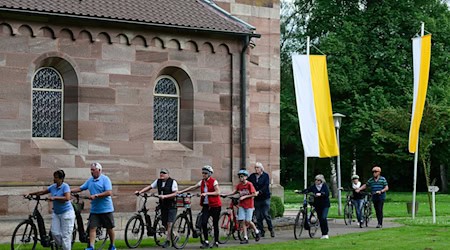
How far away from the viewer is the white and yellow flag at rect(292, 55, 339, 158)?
95.3ft

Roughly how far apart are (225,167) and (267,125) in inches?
179

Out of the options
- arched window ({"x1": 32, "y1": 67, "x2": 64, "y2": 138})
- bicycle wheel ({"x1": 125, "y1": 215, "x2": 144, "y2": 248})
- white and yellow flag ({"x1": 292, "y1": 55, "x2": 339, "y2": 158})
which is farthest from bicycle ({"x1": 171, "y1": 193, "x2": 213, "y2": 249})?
white and yellow flag ({"x1": 292, "y1": 55, "x2": 339, "y2": 158})

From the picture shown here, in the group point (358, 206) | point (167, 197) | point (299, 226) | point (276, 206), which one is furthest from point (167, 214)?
point (358, 206)

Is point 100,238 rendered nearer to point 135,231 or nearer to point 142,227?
point 135,231

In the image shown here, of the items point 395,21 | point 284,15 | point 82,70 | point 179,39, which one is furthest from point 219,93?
point 284,15

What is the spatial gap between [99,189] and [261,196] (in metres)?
5.97

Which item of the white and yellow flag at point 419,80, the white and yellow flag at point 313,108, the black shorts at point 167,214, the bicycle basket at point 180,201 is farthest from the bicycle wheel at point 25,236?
the white and yellow flag at point 419,80

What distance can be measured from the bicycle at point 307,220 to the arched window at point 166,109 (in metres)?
3.64

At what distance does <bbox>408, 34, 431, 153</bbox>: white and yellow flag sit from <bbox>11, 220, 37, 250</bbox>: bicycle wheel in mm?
13066

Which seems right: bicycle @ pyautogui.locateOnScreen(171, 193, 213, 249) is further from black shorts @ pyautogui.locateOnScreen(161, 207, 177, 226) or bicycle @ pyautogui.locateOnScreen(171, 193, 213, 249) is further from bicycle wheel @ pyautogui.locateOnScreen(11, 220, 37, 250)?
bicycle wheel @ pyautogui.locateOnScreen(11, 220, 37, 250)

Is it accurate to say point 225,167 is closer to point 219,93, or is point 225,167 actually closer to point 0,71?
point 219,93

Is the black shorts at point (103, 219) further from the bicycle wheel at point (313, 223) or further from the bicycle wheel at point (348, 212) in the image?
the bicycle wheel at point (348, 212)

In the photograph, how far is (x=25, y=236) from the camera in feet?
63.1

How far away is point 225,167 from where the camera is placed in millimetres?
24891
